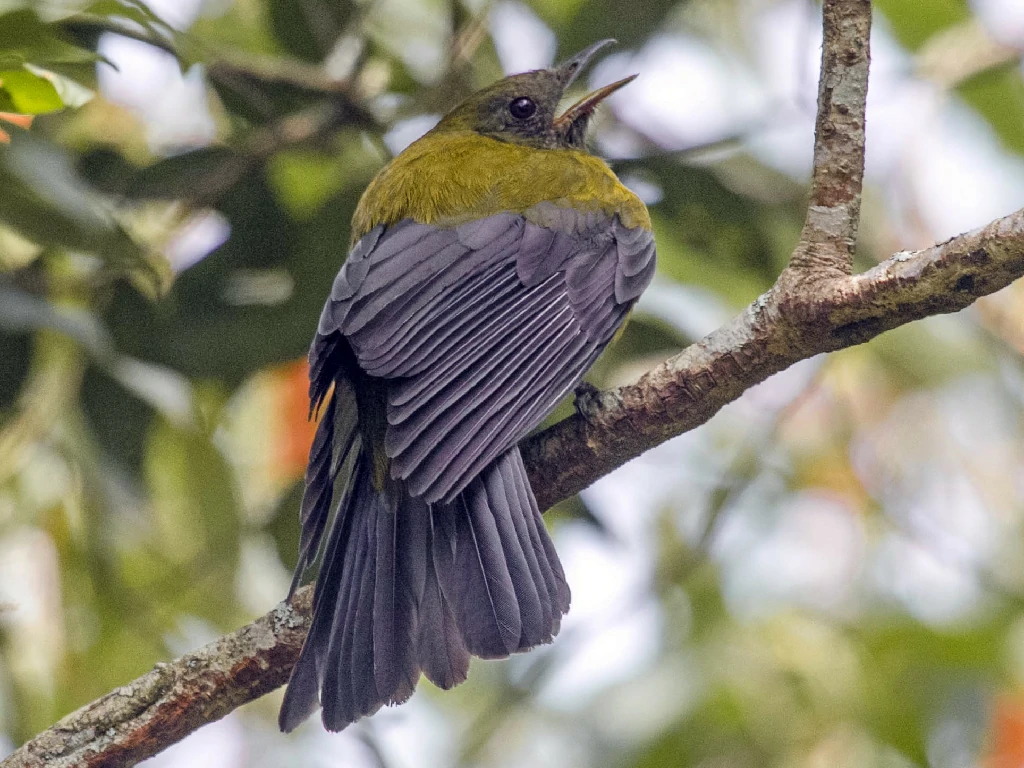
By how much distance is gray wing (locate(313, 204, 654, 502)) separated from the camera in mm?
2584

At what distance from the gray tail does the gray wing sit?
0.46 ft

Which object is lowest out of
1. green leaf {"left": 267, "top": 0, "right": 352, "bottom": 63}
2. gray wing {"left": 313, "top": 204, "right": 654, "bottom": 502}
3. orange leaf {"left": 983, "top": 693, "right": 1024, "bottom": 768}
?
orange leaf {"left": 983, "top": 693, "right": 1024, "bottom": 768}

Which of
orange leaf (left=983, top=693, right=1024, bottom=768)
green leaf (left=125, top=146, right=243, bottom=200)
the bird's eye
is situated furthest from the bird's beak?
orange leaf (left=983, top=693, right=1024, bottom=768)

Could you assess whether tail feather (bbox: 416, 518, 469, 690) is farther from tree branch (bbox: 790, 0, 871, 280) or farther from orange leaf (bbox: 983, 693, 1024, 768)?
orange leaf (bbox: 983, 693, 1024, 768)

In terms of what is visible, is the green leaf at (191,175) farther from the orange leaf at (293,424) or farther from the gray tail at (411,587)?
the gray tail at (411,587)

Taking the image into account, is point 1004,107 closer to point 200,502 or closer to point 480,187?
point 480,187

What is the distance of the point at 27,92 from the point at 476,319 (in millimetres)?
1086

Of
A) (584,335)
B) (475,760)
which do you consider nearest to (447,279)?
(584,335)

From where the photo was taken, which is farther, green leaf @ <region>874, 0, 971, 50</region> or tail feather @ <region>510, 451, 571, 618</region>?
green leaf @ <region>874, 0, 971, 50</region>

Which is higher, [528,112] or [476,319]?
[476,319]

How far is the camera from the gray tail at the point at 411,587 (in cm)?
245

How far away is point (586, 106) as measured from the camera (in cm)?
399

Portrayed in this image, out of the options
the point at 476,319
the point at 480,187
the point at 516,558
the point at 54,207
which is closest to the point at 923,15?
the point at 480,187

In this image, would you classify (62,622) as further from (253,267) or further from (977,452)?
(977,452)
